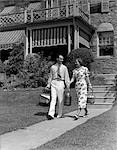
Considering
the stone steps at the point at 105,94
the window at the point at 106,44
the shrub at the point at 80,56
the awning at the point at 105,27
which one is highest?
the awning at the point at 105,27

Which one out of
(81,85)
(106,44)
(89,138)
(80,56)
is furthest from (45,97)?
(106,44)

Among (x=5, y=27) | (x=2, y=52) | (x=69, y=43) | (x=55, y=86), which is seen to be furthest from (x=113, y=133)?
(x=2, y=52)

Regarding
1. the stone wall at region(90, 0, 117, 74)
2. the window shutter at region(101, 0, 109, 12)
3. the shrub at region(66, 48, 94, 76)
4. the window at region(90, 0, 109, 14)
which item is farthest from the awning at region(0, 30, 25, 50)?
the window shutter at region(101, 0, 109, 12)

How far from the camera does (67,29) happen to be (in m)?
17.5

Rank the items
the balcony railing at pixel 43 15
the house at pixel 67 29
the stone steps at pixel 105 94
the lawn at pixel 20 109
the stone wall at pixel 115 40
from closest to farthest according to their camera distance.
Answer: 1. the lawn at pixel 20 109
2. the stone steps at pixel 105 94
3. the balcony railing at pixel 43 15
4. the house at pixel 67 29
5. the stone wall at pixel 115 40

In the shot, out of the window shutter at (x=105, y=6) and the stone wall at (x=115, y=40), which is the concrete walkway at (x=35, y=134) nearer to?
the stone wall at (x=115, y=40)

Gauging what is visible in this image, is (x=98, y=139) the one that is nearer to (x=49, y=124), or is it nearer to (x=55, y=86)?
(x=49, y=124)

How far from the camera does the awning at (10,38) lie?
19447 mm

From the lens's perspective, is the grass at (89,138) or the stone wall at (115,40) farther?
the stone wall at (115,40)

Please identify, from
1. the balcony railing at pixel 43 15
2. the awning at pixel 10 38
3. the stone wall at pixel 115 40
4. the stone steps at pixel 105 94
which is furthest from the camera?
the awning at pixel 10 38

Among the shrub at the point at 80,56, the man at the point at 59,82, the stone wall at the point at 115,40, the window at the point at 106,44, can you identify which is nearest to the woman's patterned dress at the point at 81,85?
the man at the point at 59,82

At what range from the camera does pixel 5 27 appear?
1989 cm

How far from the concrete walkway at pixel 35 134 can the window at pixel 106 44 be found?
11.2 metres

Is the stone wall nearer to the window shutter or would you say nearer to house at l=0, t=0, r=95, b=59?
the window shutter
